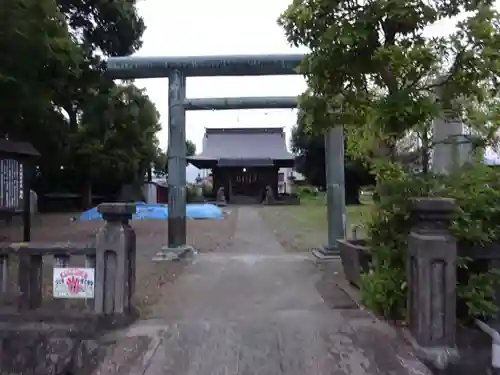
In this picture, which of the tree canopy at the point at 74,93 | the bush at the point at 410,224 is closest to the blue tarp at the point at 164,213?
the tree canopy at the point at 74,93

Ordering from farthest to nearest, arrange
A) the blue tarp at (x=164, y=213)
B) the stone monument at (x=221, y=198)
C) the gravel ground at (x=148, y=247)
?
the stone monument at (x=221, y=198), the blue tarp at (x=164, y=213), the gravel ground at (x=148, y=247)

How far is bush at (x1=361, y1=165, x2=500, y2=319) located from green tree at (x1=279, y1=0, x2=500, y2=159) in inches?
23.6

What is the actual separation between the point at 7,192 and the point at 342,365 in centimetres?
828

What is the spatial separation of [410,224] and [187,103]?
6.38m

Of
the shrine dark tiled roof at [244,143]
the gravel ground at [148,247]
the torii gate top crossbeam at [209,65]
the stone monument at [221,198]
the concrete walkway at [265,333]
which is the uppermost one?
the shrine dark tiled roof at [244,143]

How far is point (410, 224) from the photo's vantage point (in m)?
4.96

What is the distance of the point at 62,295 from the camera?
5.01 m

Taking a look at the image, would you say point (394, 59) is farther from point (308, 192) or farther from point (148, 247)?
point (308, 192)

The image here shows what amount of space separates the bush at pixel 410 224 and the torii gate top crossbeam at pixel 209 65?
5.21 m

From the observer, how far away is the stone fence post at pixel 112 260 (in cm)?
496

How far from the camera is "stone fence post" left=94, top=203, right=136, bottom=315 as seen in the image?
4961 mm

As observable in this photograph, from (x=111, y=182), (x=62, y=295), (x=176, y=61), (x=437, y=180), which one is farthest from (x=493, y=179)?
(x=111, y=182)

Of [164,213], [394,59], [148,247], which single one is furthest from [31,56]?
[164,213]

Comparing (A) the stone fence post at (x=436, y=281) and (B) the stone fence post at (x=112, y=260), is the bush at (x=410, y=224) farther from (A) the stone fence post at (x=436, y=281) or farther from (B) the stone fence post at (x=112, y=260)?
(B) the stone fence post at (x=112, y=260)
